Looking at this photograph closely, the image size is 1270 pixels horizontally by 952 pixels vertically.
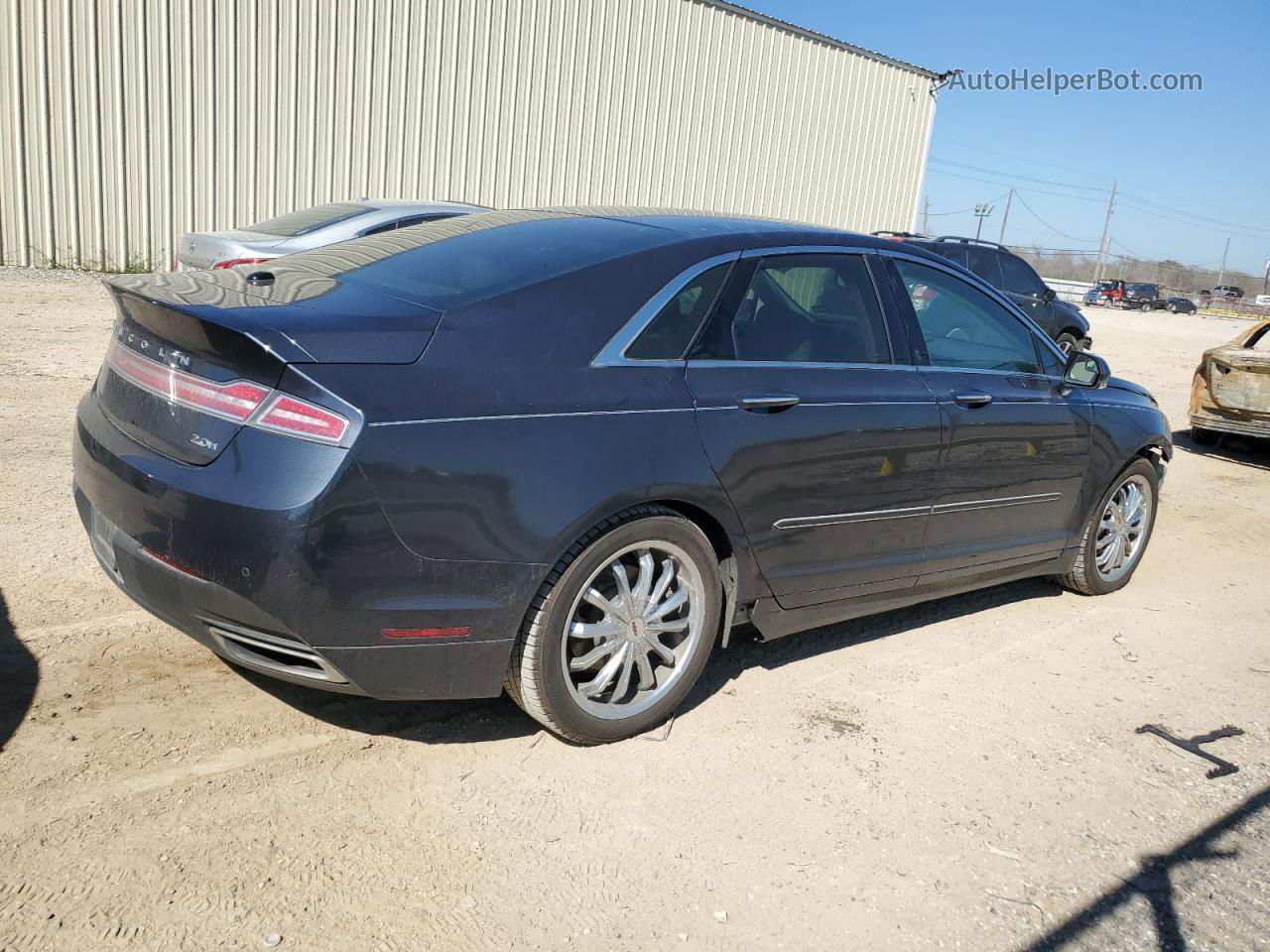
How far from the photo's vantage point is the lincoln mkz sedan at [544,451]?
2664 millimetres

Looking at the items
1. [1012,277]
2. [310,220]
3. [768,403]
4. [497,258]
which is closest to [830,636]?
[768,403]

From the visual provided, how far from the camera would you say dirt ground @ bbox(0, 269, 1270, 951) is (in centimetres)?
253

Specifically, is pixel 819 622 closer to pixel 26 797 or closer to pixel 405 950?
pixel 405 950

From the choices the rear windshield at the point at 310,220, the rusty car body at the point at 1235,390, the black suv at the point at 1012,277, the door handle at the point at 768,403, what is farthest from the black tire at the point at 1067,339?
the door handle at the point at 768,403

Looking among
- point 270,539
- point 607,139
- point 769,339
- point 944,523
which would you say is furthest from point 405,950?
point 607,139

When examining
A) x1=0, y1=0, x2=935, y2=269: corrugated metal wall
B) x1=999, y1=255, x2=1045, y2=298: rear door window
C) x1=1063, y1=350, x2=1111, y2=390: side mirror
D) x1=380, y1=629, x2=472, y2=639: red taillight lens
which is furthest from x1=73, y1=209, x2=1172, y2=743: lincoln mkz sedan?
x1=0, y1=0, x2=935, y2=269: corrugated metal wall

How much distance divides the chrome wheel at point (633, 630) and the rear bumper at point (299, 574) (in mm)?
291

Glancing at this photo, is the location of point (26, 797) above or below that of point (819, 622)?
below

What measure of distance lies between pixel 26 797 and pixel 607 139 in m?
16.9

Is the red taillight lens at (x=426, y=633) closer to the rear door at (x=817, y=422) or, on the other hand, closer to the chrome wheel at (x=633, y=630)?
the chrome wheel at (x=633, y=630)

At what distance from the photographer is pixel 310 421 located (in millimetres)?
2619

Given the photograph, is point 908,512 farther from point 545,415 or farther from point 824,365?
point 545,415

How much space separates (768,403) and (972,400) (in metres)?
1.21

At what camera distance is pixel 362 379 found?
2670 millimetres
